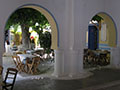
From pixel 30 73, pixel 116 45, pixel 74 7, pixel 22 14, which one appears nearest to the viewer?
pixel 74 7

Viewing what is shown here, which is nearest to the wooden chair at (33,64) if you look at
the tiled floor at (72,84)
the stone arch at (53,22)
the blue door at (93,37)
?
the tiled floor at (72,84)

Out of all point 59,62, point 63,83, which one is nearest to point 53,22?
point 59,62

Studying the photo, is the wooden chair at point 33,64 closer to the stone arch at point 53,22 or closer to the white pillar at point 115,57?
the stone arch at point 53,22

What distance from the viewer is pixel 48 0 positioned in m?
7.93

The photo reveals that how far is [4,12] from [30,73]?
156 inches

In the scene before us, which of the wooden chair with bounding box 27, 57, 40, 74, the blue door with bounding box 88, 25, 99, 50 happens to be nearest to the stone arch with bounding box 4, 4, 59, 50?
the wooden chair with bounding box 27, 57, 40, 74

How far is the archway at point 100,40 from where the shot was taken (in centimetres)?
1056

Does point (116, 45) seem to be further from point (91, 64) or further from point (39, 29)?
point (39, 29)

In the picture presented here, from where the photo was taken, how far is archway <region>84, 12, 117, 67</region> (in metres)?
10.6

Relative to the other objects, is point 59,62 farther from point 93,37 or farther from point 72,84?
point 93,37

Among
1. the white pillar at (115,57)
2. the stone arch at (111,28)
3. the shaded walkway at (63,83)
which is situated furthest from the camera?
the white pillar at (115,57)

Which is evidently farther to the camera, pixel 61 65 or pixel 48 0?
pixel 61 65

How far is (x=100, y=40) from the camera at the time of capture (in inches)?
658

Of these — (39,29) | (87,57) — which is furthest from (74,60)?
(39,29)
